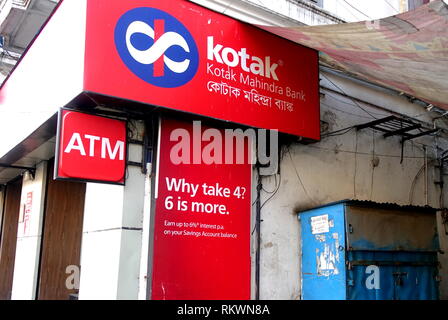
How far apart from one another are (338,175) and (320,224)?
1.53 m

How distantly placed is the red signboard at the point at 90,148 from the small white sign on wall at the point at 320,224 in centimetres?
312

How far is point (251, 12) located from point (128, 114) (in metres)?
3.16

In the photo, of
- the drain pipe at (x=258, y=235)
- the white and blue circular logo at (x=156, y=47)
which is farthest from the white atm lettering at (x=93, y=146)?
the drain pipe at (x=258, y=235)

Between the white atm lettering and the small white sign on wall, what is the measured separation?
3.19m

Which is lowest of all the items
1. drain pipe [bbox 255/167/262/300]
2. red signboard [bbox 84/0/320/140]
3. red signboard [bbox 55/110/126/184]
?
drain pipe [bbox 255/167/262/300]

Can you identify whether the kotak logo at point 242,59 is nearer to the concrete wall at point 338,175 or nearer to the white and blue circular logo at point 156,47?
the white and blue circular logo at point 156,47

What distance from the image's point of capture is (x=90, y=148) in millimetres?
5676

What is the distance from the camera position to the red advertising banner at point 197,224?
5.96 m

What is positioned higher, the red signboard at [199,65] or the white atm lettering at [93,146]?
the red signboard at [199,65]

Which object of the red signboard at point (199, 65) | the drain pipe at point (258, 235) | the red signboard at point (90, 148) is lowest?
the drain pipe at point (258, 235)

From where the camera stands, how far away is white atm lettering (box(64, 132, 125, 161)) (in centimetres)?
555

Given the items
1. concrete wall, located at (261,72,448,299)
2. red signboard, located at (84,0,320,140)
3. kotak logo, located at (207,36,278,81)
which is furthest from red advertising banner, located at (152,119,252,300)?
kotak logo, located at (207,36,278,81)

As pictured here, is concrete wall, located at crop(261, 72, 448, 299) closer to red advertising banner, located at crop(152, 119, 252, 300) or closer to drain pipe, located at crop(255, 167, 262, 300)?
drain pipe, located at crop(255, 167, 262, 300)
